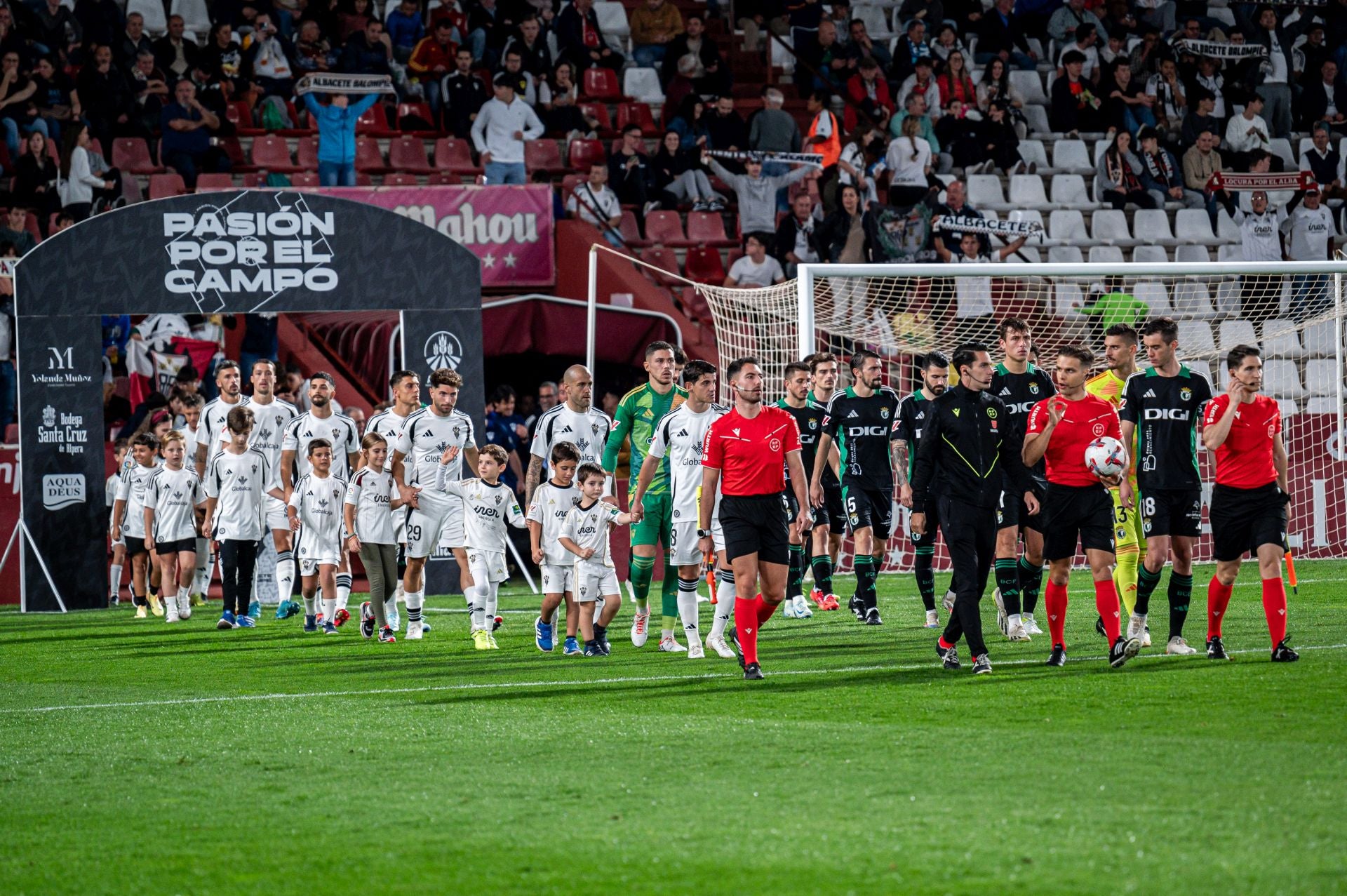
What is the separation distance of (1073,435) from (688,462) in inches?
107

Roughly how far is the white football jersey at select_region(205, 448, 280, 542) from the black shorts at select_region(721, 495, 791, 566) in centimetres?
676

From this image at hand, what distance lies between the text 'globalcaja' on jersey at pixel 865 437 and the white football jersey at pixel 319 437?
4507 mm

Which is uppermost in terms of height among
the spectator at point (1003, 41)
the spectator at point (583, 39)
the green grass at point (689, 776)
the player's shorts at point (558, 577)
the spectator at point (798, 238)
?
the spectator at point (1003, 41)

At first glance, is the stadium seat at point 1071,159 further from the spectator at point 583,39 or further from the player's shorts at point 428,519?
the player's shorts at point 428,519

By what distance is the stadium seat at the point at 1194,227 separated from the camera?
24672 mm

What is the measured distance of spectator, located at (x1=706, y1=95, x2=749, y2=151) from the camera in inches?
928

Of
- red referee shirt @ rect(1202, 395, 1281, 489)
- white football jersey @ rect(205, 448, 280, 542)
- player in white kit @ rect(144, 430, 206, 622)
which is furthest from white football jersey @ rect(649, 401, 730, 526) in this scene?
player in white kit @ rect(144, 430, 206, 622)

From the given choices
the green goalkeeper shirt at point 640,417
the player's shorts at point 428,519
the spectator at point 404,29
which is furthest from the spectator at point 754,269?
the green goalkeeper shirt at point 640,417

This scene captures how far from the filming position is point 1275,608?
10.0 m

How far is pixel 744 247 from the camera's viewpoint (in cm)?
2267

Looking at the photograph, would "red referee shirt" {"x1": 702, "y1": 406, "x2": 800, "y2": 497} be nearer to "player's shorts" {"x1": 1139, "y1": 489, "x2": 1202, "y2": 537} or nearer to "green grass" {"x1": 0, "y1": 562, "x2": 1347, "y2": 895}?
"green grass" {"x1": 0, "y1": 562, "x2": 1347, "y2": 895}

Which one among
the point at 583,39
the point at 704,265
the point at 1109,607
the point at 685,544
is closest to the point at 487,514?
the point at 685,544

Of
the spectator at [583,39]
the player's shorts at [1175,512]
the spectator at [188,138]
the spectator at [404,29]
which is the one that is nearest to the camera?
the player's shorts at [1175,512]

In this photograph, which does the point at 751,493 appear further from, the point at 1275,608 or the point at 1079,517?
the point at 1275,608
